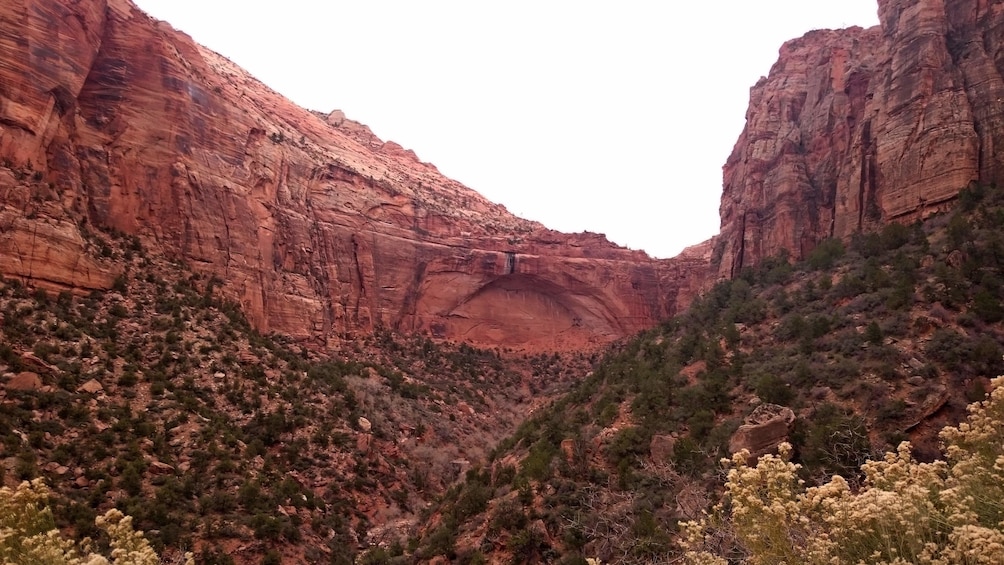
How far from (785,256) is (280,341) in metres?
31.6

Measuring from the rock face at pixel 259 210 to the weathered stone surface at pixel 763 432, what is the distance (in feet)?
83.5

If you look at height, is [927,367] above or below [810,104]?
below

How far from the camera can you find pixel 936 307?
18469mm

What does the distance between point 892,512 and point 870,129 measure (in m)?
33.6

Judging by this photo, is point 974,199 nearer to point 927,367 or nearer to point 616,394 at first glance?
point 927,367

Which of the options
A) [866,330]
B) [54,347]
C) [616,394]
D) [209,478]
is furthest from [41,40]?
[866,330]

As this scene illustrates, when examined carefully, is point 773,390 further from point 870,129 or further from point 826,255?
point 870,129

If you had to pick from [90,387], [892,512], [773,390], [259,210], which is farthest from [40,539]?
[259,210]

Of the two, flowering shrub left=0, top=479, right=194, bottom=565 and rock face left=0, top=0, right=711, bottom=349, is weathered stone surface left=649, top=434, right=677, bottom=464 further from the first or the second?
rock face left=0, top=0, right=711, bottom=349

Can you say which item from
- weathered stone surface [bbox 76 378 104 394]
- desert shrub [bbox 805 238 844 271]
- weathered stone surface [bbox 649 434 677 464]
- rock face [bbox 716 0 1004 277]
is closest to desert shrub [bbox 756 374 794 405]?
weathered stone surface [bbox 649 434 677 464]

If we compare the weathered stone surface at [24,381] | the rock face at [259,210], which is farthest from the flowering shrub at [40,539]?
the rock face at [259,210]

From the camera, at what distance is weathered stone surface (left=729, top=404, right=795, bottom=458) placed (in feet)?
49.9

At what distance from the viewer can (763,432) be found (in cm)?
1540

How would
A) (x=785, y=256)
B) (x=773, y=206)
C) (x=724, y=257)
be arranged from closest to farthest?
1. (x=785, y=256)
2. (x=773, y=206)
3. (x=724, y=257)
